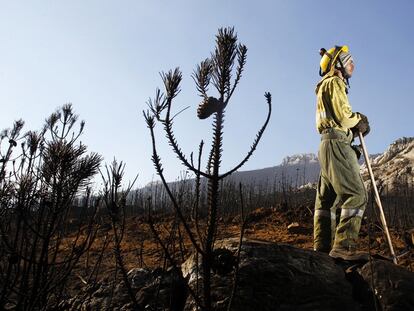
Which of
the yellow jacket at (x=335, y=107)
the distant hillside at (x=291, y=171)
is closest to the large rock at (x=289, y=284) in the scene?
the yellow jacket at (x=335, y=107)

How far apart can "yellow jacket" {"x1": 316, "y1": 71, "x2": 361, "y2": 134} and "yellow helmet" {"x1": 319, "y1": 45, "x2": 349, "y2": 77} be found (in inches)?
5.5

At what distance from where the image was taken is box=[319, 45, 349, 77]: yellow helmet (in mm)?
3750

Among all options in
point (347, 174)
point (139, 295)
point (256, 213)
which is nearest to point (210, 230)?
point (139, 295)

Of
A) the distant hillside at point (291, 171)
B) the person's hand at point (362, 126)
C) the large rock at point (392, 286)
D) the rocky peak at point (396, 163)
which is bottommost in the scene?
the large rock at point (392, 286)

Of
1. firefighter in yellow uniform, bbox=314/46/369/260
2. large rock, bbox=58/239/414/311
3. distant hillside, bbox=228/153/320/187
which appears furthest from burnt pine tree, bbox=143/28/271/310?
distant hillside, bbox=228/153/320/187

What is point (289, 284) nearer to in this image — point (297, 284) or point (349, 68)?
point (297, 284)

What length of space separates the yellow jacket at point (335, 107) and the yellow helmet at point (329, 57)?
139 millimetres

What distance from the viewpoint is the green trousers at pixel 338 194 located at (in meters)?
3.15

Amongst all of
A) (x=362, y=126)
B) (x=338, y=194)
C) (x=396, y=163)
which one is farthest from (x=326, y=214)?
(x=396, y=163)

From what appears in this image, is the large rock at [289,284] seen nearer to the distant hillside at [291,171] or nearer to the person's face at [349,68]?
the person's face at [349,68]

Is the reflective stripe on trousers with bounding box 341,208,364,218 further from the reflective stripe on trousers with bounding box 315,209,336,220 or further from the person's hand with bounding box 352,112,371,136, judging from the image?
the person's hand with bounding box 352,112,371,136

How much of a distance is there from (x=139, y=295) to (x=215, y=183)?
193 centimetres

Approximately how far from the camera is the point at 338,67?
3.77 meters

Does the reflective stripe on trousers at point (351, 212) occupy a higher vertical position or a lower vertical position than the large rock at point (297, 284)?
higher
